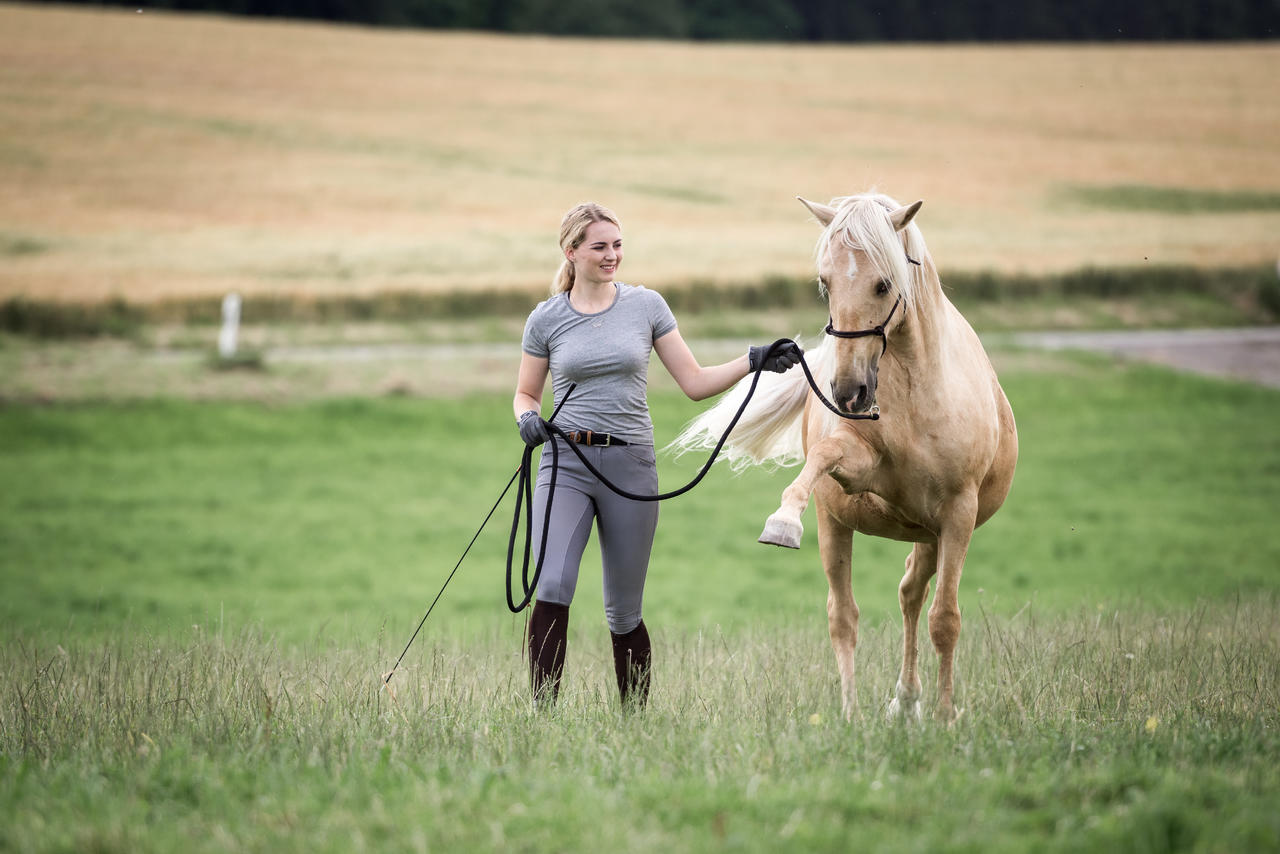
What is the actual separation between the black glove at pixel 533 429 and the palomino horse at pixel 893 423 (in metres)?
1.07

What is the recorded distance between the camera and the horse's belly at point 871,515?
536cm

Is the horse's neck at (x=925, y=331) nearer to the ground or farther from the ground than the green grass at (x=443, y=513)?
farther from the ground

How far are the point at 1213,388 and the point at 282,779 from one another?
71.7ft

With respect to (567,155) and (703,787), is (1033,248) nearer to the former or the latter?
(567,155)

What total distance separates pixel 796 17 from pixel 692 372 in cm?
6256

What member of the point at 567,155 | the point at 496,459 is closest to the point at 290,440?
the point at 496,459

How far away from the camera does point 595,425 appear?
5160 millimetres

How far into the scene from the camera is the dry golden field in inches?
1135

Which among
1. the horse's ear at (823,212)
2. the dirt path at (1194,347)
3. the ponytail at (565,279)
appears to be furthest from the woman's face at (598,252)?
the dirt path at (1194,347)

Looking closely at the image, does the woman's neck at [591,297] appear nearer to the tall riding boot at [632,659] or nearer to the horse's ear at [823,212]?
the horse's ear at [823,212]

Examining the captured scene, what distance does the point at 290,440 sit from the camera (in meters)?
19.4

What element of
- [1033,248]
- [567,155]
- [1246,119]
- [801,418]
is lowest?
[801,418]

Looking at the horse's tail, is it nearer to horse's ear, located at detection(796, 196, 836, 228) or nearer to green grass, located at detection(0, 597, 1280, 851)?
horse's ear, located at detection(796, 196, 836, 228)

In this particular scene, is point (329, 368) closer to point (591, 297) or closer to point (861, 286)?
point (591, 297)
